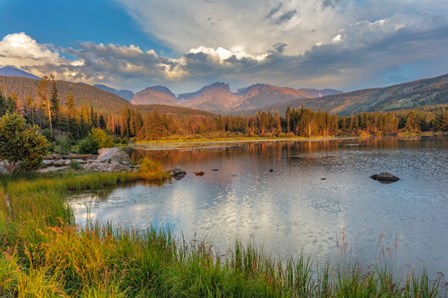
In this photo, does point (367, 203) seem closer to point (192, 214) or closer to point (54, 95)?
point (192, 214)

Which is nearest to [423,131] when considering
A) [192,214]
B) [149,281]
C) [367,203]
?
[367,203]

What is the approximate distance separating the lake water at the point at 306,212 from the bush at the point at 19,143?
5782mm

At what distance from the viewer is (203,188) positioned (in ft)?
117

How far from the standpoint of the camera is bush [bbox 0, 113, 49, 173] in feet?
92.1

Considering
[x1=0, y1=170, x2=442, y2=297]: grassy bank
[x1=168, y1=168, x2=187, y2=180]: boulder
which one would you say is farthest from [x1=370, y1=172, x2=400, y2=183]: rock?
[x1=0, y1=170, x2=442, y2=297]: grassy bank

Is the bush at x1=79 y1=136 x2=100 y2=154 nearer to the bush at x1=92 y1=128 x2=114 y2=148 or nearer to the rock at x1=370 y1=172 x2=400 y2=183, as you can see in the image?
the bush at x1=92 y1=128 x2=114 y2=148

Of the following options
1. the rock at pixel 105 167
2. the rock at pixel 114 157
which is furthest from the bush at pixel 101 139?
the rock at pixel 105 167

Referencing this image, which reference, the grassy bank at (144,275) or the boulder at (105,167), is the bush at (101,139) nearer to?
the boulder at (105,167)

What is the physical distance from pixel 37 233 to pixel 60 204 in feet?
25.0

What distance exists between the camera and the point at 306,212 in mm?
24359

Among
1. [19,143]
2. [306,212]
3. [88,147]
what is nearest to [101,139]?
[88,147]

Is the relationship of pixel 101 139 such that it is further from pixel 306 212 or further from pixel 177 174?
pixel 306 212

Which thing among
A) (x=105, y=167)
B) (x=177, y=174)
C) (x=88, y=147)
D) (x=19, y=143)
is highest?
(x=19, y=143)

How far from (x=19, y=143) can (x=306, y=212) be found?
25.5 meters
